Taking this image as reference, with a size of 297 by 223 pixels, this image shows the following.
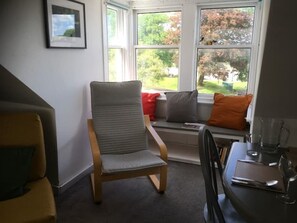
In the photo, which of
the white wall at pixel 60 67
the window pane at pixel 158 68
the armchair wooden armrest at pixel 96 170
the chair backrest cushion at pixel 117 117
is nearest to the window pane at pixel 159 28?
the window pane at pixel 158 68

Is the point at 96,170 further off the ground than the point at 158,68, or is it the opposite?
the point at 158,68

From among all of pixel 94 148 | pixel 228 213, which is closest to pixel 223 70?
pixel 94 148

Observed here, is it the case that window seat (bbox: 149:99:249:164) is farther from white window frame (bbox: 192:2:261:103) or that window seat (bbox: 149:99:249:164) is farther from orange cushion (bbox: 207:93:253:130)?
white window frame (bbox: 192:2:261:103)

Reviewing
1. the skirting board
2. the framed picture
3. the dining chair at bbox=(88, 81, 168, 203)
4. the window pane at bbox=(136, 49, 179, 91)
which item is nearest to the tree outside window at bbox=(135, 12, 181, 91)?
the window pane at bbox=(136, 49, 179, 91)

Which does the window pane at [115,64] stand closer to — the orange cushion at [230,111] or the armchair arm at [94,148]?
the armchair arm at [94,148]

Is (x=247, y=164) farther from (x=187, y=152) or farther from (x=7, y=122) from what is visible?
(x=187, y=152)

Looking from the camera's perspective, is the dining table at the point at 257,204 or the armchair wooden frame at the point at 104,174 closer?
the dining table at the point at 257,204

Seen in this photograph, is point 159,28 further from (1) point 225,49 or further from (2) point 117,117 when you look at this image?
(2) point 117,117

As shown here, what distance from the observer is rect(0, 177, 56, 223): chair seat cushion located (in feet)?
4.78

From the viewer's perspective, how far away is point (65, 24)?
7.56ft

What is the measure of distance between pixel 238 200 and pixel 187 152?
2.23m

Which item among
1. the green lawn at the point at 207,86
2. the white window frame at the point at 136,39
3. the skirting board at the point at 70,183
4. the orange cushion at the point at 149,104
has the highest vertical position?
the white window frame at the point at 136,39

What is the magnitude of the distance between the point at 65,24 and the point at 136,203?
5.59 ft

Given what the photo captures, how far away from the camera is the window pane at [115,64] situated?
3367 mm
